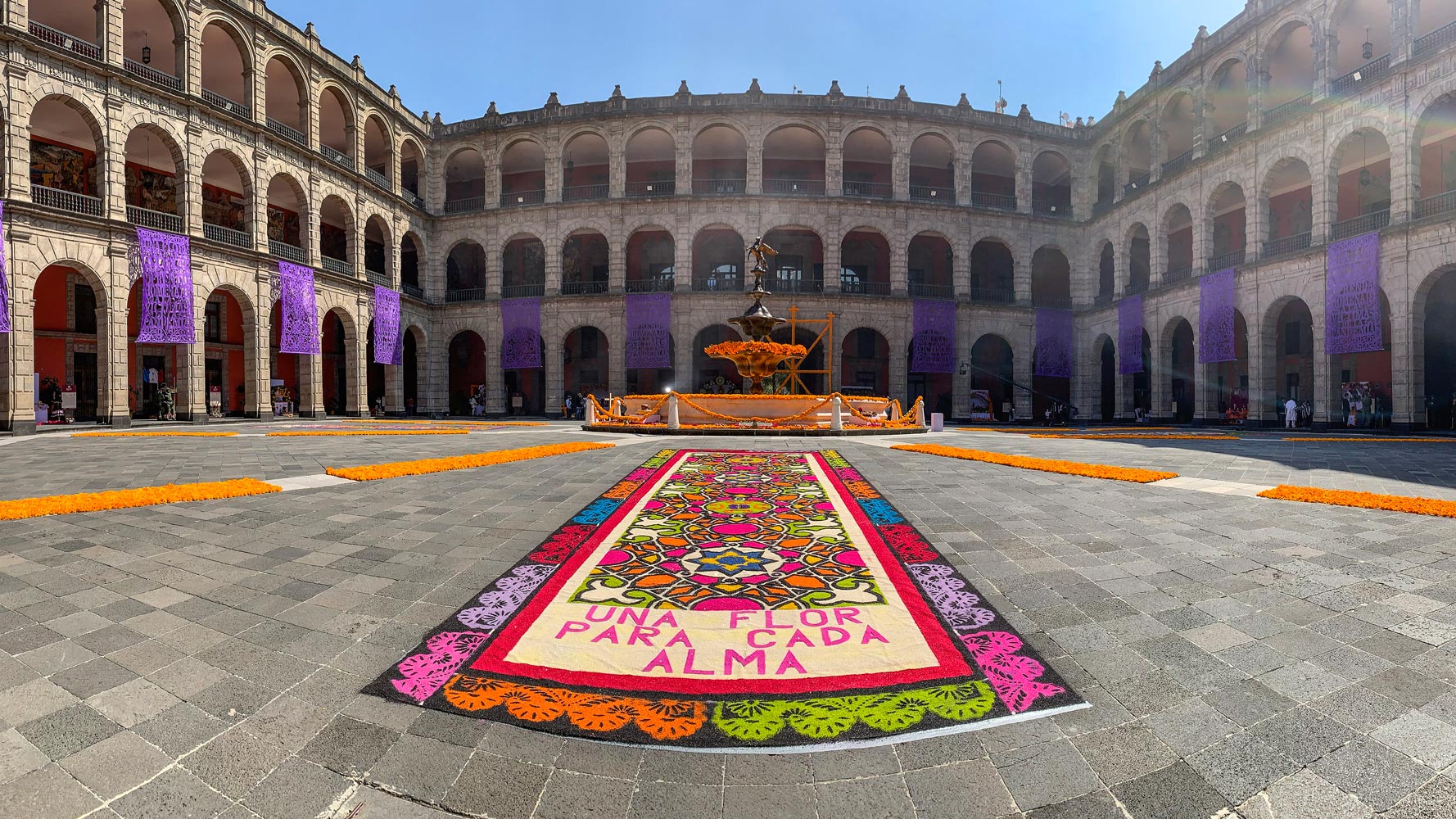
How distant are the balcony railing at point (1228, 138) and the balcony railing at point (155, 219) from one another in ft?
113

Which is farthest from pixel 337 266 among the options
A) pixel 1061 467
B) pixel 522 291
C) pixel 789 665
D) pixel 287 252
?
pixel 789 665

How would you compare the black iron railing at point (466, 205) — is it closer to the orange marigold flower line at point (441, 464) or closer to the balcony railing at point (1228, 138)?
the orange marigold flower line at point (441, 464)

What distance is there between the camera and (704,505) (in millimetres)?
5039

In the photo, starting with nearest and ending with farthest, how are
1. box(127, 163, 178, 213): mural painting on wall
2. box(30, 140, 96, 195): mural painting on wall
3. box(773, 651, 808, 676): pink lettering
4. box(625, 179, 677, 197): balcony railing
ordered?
box(773, 651, 808, 676): pink lettering, box(30, 140, 96, 195): mural painting on wall, box(127, 163, 178, 213): mural painting on wall, box(625, 179, 677, 197): balcony railing

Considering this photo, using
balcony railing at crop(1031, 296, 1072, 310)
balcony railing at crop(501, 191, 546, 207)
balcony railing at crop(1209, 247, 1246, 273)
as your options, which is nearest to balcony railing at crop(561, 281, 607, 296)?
balcony railing at crop(501, 191, 546, 207)

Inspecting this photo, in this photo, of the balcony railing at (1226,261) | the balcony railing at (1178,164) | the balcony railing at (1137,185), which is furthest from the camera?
the balcony railing at (1137,185)

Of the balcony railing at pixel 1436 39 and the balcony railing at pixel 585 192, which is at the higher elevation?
the balcony railing at pixel 585 192

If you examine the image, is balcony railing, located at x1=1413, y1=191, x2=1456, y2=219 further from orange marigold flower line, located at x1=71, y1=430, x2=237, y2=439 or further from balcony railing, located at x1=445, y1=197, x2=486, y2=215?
balcony railing, located at x1=445, y1=197, x2=486, y2=215

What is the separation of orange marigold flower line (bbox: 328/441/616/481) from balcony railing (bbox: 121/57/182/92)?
62.2ft

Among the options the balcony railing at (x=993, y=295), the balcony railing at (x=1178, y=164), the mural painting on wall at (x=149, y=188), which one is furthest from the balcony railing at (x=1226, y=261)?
the mural painting on wall at (x=149, y=188)

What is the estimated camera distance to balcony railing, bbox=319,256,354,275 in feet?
78.6

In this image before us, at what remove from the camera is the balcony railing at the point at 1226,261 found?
21.8m

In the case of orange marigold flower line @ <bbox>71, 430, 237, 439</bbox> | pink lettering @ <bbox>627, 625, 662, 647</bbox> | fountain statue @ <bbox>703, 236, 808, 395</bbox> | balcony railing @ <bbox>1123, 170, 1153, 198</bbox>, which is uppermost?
balcony railing @ <bbox>1123, 170, 1153, 198</bbox>

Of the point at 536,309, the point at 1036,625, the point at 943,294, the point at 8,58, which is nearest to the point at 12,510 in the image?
the point at 1036,625
